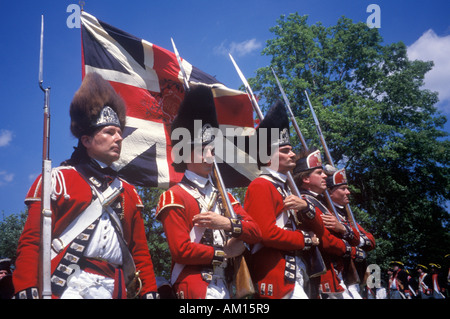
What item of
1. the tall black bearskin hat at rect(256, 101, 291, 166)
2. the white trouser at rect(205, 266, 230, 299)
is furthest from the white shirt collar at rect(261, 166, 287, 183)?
the white trouser at rect(205, 266, 230, 299)

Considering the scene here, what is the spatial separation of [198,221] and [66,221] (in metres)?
1.21

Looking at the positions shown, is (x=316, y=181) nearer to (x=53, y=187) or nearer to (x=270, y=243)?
(x=270, y=243)

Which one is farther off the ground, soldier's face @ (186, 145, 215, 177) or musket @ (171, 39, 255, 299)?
soldier's face @ (186, 145, 215, 177)

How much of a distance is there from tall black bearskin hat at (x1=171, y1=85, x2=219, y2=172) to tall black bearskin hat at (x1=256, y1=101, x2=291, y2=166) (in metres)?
1.00

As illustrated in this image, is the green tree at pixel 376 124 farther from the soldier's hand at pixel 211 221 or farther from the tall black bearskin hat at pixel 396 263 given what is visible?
the soldier's hand at pixel 211 221

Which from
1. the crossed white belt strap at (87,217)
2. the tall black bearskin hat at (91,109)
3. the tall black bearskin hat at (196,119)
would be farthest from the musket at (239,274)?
the tall black bearskin hat at (91,109)

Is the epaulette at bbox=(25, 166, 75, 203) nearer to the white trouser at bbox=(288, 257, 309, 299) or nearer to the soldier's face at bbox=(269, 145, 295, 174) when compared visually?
the white trouser at bbox=(288, 257, 309, 299)

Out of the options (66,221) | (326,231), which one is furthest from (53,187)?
(326,231)

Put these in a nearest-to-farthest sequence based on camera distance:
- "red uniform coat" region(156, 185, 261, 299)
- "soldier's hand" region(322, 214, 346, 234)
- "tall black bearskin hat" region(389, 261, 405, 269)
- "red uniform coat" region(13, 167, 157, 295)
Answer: "red uniform coat" region(13, 167, 157, 295)
"red uniform coat" region(156, 185, 261, 299)
"soldier's hand" region(322, 214, 346, 234)
"tall black bearskin hat" region(389, 261, 405, 269)

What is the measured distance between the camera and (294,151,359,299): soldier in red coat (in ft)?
18.0

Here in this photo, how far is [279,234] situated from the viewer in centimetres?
462

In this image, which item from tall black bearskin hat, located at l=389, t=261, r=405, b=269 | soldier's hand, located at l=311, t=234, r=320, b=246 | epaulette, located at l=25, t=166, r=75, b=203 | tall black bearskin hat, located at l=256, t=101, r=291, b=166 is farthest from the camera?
tall black bearskin hat, located at l=389, t=261, r=405, b=269

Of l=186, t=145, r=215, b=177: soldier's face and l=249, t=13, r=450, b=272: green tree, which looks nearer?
l=186, t=145, r=215, b=177: soldier's face

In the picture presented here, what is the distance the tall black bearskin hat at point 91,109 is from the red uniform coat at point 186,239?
982 millimetres
